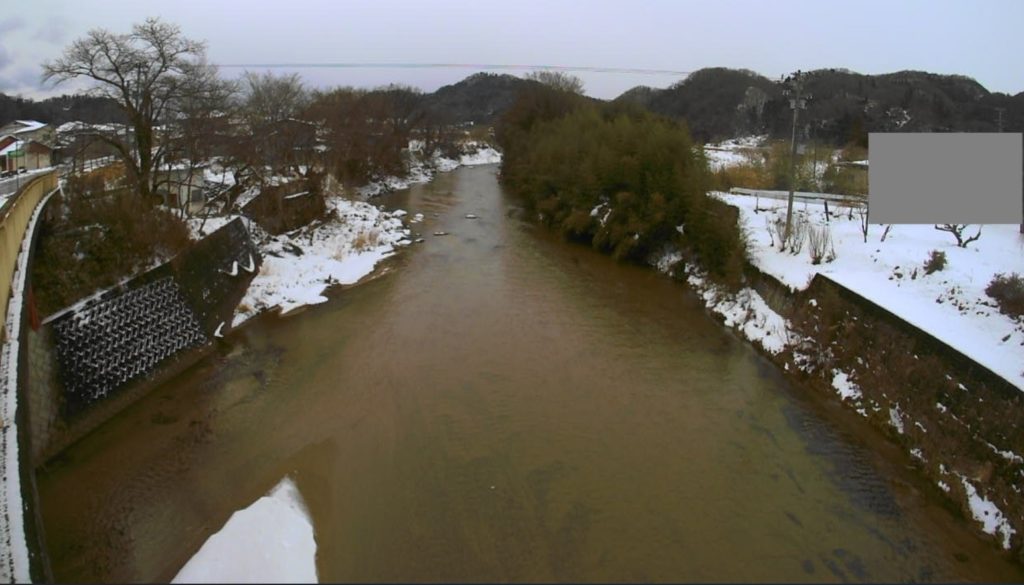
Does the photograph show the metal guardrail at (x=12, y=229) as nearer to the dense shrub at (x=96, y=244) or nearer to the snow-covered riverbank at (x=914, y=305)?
the dense shrub at (x=96, y=244)

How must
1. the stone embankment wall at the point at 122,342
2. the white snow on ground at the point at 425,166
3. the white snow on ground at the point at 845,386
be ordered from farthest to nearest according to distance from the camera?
the white snow on ground at the point at 425,166 → the white snow on ground at the point at 845,386 → the stone embankment wall at the point at 122,342

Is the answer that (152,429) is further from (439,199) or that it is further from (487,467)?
(439,199)

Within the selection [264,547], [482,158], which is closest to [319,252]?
[264,547]

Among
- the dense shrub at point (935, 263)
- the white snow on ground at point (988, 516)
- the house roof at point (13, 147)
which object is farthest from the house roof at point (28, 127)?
the white snow on ground at point (988, 516)

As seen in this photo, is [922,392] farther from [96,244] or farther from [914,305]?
[96,244]

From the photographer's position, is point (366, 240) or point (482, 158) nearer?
point (366, 240)

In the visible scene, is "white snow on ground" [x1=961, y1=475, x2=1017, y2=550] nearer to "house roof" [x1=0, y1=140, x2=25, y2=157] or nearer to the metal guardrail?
the metal guardrail
